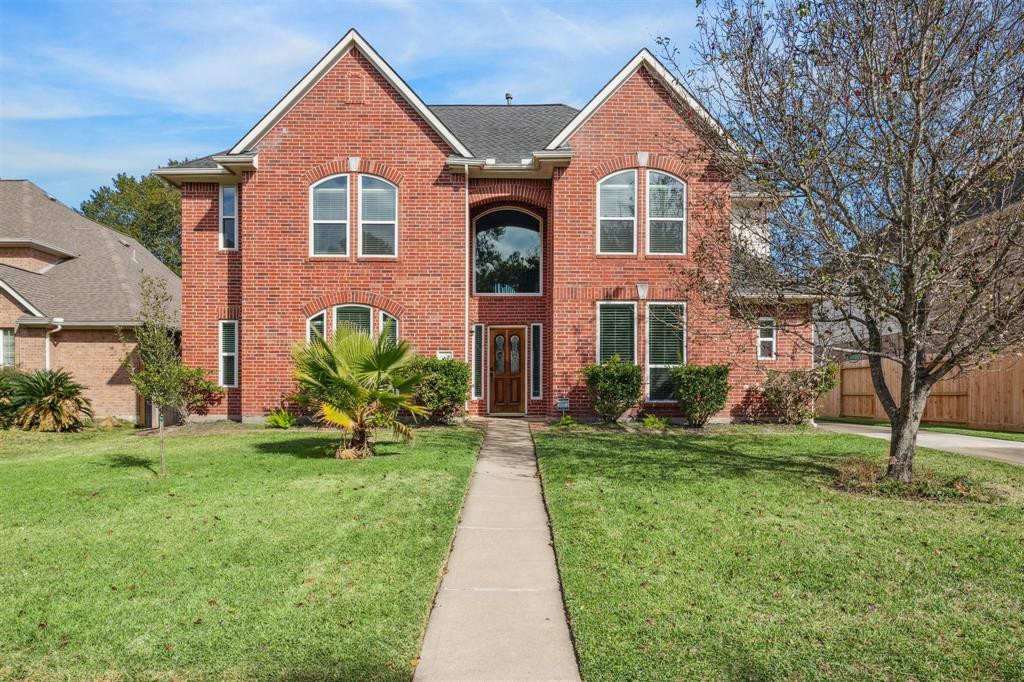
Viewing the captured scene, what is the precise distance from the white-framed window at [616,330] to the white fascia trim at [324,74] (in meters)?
4.76

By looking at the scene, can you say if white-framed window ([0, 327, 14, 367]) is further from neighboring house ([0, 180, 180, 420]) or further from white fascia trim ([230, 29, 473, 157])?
white fascia trim ([230, 29, 473, 157])

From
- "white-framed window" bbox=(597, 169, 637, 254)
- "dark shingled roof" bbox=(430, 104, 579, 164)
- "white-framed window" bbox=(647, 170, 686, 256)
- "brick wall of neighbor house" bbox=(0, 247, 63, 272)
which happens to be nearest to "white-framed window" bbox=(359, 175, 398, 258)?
"dark shingled roof" bbox=(430, 104, 579, 164)

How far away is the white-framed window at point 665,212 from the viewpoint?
16234mm

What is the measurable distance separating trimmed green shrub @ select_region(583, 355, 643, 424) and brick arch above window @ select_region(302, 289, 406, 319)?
4.61 m

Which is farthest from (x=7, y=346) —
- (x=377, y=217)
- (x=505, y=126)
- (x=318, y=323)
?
(x=505, y=126)

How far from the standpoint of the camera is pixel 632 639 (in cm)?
434

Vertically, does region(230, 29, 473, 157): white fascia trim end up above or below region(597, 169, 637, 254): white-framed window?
above

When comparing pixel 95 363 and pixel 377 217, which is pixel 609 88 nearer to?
pixel 377 217

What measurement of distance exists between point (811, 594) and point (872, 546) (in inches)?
61.1

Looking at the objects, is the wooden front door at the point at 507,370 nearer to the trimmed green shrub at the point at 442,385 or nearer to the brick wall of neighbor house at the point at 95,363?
the trimmed green shrub at the point at 442,385

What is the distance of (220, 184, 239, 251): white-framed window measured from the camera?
16781 millimetres

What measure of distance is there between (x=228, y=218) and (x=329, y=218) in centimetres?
258

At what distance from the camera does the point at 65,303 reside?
814 inches

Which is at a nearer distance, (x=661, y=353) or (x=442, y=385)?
(x=442, y=385)
